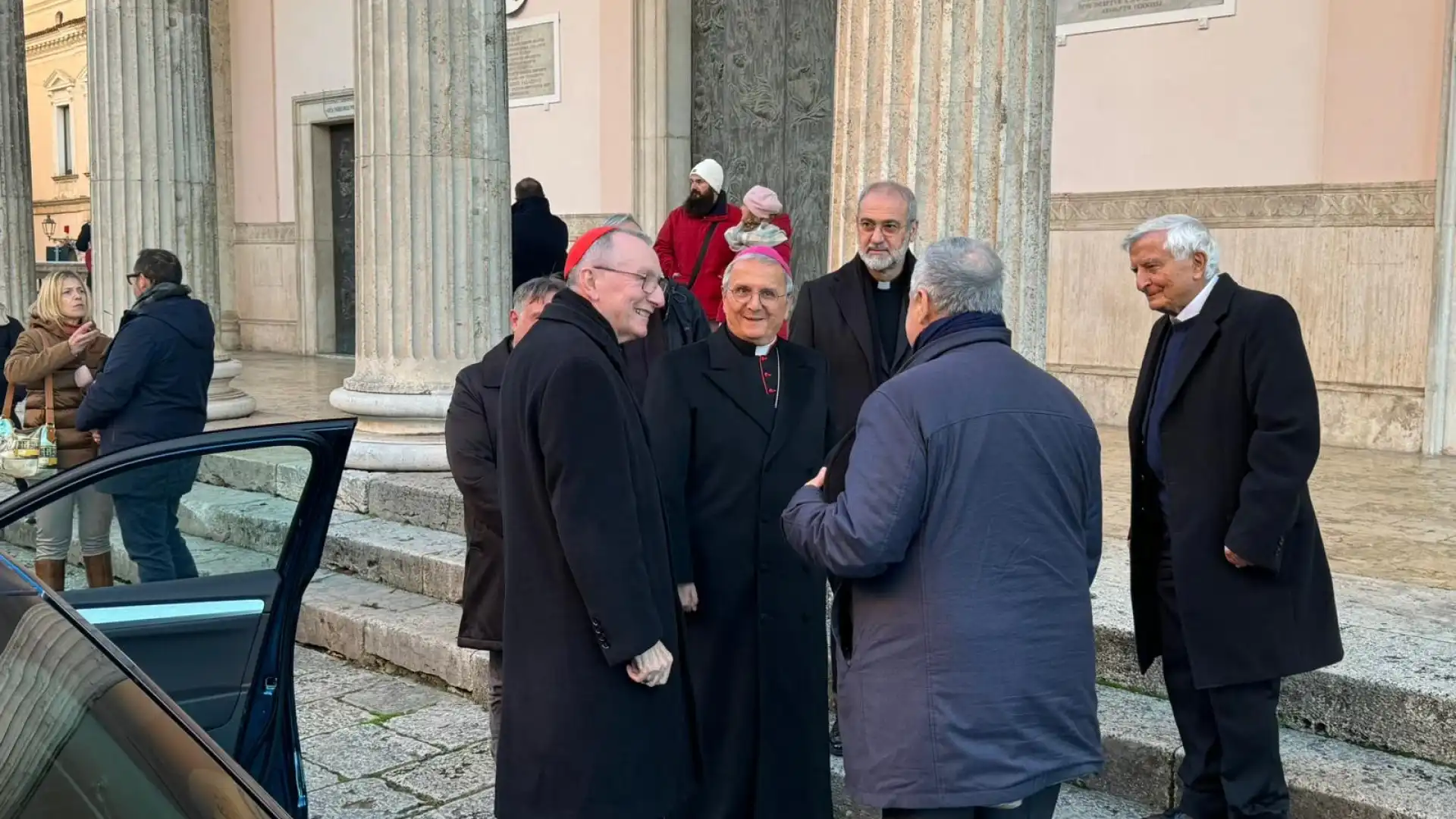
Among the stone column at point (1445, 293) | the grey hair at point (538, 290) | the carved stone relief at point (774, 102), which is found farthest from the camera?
the carved stone relief at point (774, 102)

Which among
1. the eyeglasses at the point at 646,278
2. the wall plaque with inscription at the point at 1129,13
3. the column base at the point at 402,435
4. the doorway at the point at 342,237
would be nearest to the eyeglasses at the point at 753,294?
the eyeglasses at the point at 646,278

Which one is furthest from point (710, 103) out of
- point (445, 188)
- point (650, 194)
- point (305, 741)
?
point (305, 741)

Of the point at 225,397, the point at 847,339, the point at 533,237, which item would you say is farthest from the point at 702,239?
the point at 225,397

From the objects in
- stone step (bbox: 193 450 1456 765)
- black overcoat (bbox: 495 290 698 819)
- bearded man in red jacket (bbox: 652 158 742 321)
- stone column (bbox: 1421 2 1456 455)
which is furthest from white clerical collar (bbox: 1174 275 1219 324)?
stone column (bbox: 1421 2 1456 455)

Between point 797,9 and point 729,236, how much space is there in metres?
5.57

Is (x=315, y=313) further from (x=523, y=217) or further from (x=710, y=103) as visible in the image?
(x=523, y=217)

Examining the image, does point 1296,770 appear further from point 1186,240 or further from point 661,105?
point 661,105

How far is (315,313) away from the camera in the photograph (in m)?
15.7

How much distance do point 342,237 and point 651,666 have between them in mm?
13791

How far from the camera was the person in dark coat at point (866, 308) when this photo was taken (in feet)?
13.6

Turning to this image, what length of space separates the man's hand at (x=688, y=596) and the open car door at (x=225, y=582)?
3.02 ft

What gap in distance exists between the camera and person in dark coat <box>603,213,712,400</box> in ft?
15.6

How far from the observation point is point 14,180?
37.9 feet

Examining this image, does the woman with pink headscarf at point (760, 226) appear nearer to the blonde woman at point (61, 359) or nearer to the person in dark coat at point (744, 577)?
the person in dark coat at point (744, 577)
